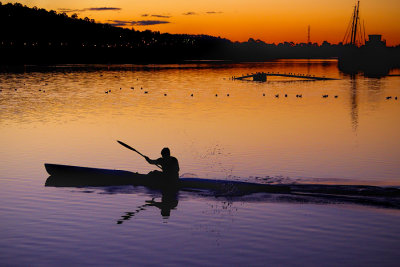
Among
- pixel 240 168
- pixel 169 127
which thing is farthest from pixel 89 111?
pixel 240 168

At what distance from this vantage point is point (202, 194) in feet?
74.4

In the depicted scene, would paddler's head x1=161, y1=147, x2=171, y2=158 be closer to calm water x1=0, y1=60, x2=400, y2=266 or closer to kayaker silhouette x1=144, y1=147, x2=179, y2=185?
kayaker silhouette x1=144, y1=147, x2=179, y2=185

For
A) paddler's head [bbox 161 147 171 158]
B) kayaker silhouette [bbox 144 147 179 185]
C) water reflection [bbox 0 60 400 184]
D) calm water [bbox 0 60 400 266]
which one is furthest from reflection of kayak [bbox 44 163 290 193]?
water reflection [bbox 0 60 400 184]

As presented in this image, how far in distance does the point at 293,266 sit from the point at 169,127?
30.5 m

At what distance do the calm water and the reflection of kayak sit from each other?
48cm

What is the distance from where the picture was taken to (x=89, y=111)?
57.7 m

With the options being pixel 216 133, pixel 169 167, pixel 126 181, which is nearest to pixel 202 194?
pixel 169 167

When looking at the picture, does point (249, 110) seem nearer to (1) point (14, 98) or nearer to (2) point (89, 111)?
(2) point (89, 111)

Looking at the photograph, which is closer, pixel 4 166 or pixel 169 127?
pixel 4 166

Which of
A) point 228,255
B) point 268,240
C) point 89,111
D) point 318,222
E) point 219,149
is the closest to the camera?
point 228,255

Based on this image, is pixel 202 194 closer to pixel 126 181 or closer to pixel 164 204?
pixel 164 204

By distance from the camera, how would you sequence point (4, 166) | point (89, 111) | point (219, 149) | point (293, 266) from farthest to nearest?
point (89, 111) < point (219, 149) < point (4, 166) < point (293, 266)

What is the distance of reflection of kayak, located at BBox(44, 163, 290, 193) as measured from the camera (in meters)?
22.7

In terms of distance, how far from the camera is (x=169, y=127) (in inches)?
1759
